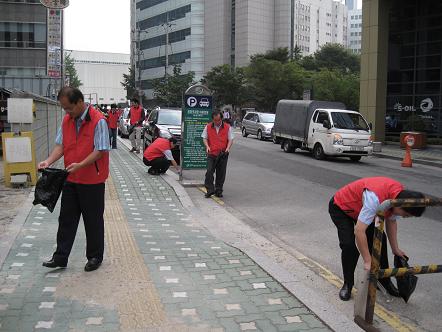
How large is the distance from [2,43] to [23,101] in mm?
50562

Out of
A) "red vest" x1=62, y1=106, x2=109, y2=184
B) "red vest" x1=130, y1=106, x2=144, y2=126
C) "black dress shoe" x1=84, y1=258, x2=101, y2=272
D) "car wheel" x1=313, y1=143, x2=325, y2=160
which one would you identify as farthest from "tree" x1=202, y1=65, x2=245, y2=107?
"black dress shoe" x1=84, y1=258, x2=101, y2=272

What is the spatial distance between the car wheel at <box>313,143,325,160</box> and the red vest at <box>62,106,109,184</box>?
14.4 m

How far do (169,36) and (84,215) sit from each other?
4145 inches

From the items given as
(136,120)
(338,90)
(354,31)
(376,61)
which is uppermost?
(354,31)

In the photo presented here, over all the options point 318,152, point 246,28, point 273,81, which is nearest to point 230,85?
point 273,81

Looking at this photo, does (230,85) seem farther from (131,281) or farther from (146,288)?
(146,288)

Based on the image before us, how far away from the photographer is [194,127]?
12250 millimetres

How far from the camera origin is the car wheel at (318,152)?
62.6 ft

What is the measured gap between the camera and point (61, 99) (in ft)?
17.5

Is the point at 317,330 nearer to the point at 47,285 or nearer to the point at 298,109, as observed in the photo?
the point at 47,285

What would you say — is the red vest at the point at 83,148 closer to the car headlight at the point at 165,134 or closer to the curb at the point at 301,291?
the curb at the point at 301,291

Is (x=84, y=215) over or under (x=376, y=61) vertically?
under


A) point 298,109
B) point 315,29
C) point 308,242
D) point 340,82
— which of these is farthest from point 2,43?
point 315,29

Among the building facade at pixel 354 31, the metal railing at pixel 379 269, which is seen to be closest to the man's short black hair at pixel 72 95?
the metal railing at pixel 379 269
